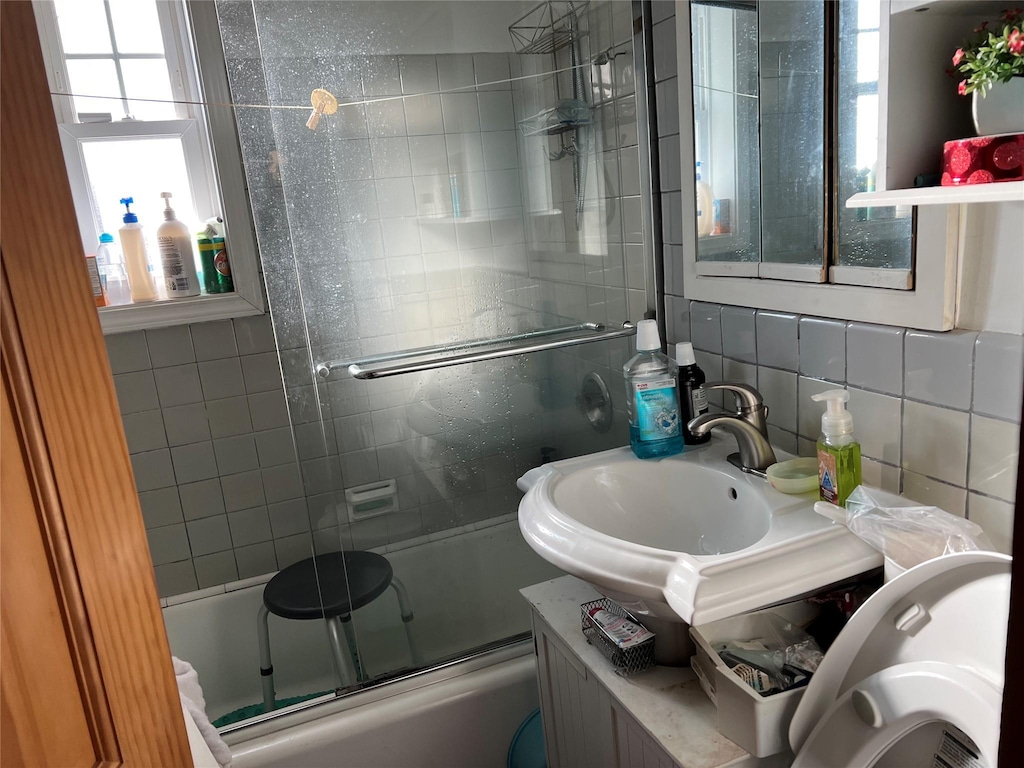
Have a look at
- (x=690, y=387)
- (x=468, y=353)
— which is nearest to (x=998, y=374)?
(x=690, y=387)

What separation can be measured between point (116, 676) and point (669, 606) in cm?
63

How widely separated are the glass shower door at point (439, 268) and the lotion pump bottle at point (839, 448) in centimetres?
65

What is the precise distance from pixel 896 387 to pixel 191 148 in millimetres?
1771

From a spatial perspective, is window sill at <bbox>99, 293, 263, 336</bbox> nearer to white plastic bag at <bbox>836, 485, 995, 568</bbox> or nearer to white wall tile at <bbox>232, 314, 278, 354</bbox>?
white wall tile at <bbox>232, 314, 278, 354</bbox>

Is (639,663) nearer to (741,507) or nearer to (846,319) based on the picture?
(741,507)

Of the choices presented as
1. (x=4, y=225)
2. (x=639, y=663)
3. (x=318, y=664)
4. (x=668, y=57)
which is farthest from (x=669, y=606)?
(x=318, y=664)

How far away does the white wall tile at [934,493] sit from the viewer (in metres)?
0.94

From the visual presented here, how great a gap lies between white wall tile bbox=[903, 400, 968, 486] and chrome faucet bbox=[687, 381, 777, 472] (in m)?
0.20

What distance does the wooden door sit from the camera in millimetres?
394

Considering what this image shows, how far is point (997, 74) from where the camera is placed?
75cm

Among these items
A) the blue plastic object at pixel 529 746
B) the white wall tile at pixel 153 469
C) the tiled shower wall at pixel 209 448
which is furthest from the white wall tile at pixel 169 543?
the blue plastic object at pixel 529 746

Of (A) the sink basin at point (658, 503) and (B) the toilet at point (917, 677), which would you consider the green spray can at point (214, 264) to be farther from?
(B) the toilet at point (917, 677)

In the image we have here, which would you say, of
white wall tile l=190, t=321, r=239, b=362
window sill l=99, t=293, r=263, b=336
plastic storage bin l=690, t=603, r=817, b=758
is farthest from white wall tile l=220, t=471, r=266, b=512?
plastic storage bin l=690, t=603, r=817, b=758

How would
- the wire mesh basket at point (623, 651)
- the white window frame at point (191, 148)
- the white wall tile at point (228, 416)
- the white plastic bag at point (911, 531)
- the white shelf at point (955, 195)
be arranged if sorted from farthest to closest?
the white wall tile at point (228, 416) → the white window frame at point (191, 148) → the wire mesh basket at point (623, 651) → the white plastic bag at point (911, 531) → the white shelf at point (955, 195)
